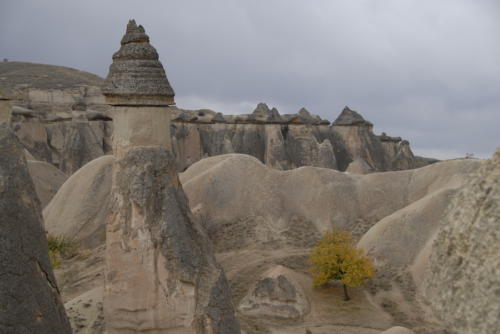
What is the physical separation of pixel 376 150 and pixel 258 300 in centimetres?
2637

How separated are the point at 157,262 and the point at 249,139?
31105 mm

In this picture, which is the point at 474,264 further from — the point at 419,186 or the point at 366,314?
the point at 419,186

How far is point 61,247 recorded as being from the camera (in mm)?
23328

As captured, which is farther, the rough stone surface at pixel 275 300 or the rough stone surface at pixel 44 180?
the rough stone surface at pixel 44 180

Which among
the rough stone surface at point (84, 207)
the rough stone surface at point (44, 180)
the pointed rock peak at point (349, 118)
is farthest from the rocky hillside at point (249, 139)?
the rough stone surface at point (84, 207)

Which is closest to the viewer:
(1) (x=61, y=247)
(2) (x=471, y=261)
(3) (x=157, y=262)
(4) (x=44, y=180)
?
(2) (x=471, y=261)

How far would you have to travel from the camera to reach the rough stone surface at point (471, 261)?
2090mm

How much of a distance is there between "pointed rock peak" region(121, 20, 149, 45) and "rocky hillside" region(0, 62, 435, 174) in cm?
2542

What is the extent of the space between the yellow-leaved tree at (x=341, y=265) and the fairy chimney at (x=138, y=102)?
10.9 metres

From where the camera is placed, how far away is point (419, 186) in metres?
27.5

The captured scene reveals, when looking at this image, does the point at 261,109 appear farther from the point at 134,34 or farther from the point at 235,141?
the point at 134,34

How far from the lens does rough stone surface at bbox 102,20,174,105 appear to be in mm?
11875

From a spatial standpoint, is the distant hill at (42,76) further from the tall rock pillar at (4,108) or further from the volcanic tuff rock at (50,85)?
the tall rock pillar at (4,108)

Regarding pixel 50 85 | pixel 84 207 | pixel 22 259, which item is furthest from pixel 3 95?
pixel 50 85
